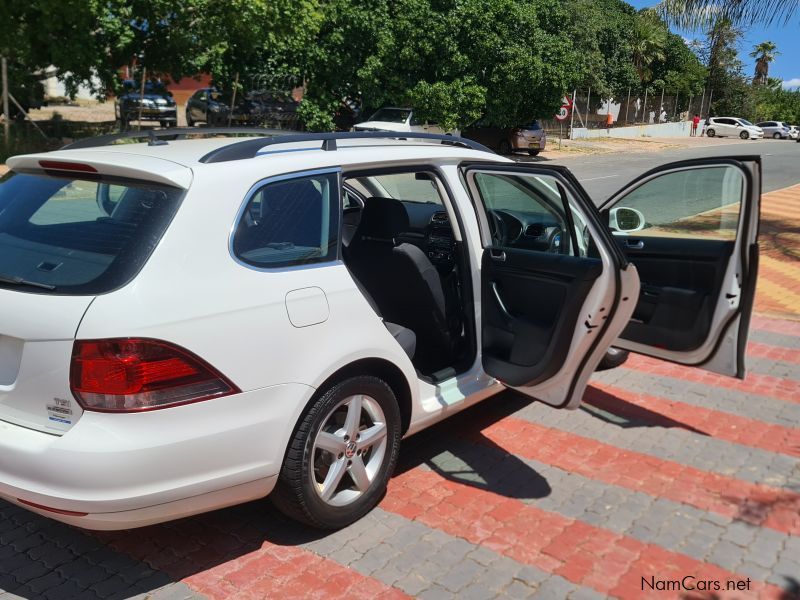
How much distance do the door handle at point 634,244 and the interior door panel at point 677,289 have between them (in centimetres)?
1

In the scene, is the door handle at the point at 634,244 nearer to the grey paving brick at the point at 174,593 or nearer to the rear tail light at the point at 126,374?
the rear tail light at the point at 126,374

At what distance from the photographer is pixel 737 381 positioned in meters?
5.51

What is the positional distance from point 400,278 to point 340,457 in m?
1.18

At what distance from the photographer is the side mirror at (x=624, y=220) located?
5148 mm

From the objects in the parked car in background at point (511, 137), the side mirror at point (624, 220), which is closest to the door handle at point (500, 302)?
the side mirror at point (624, 220)

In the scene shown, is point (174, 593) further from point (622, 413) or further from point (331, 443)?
point (622, 413)

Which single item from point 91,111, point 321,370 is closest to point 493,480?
point 321,370

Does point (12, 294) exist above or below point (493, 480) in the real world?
above

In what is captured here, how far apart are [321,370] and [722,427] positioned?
9.62ft

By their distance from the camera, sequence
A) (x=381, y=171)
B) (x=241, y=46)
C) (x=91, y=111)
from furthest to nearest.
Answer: (x=91, y=111)
(x=241, y=46)
(x=381, y=171)

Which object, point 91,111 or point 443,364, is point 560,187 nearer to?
point 443,364

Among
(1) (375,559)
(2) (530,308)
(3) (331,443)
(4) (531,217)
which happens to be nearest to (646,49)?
(4) (531,217)

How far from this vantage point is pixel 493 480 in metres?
3.94

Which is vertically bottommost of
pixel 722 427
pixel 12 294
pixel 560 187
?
pixel 722 427
